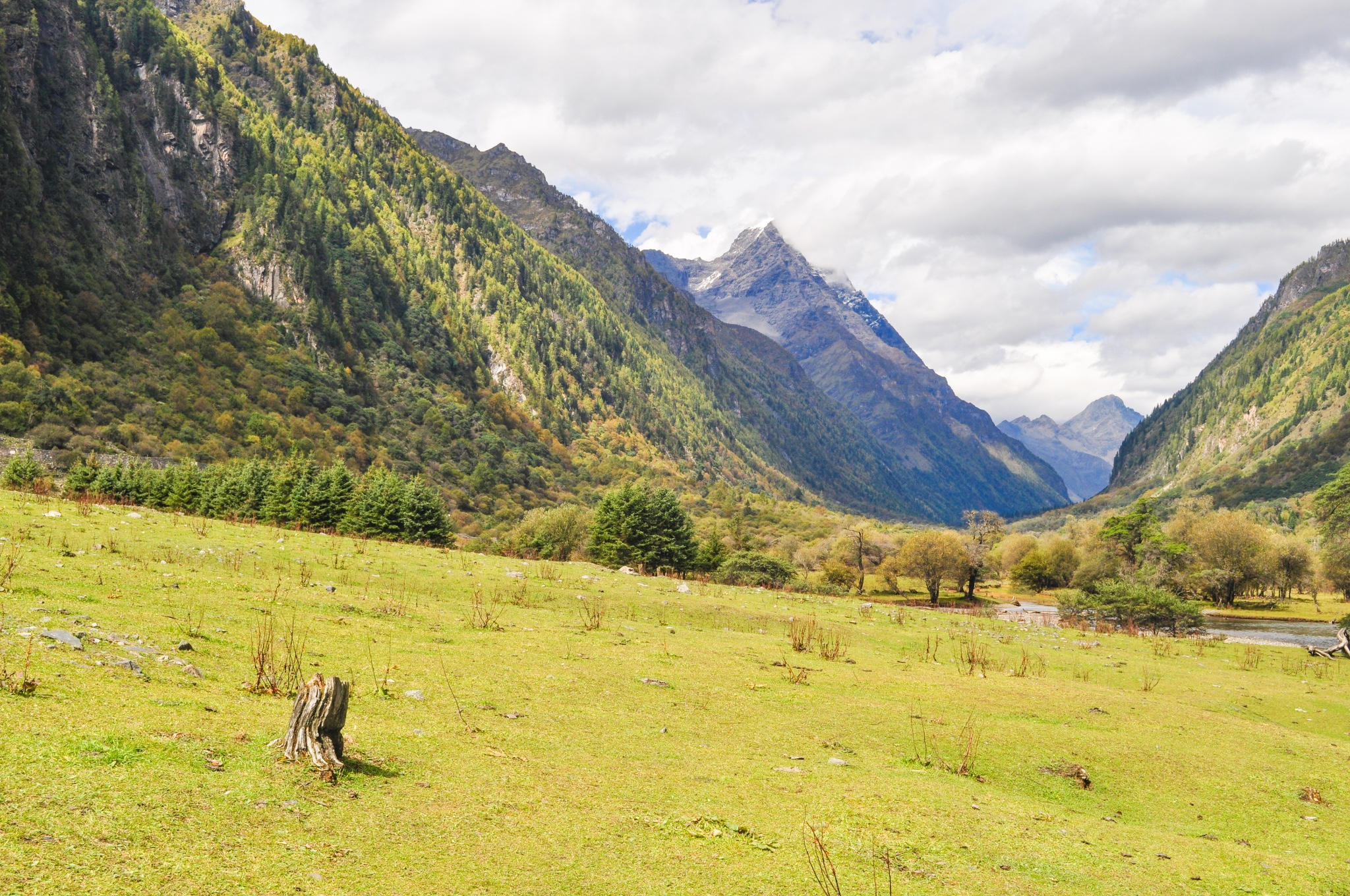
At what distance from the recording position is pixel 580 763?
11141 millimetres

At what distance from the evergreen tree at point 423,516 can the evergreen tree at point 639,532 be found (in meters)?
13.7

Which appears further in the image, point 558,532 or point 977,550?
point 977,550

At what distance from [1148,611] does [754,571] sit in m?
32.4

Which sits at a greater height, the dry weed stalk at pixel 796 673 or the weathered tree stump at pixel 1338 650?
the weathered tree stump at pixel 1338 650

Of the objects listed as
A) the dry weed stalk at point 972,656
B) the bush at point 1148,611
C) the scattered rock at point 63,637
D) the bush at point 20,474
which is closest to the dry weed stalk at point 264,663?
the scattered rock at point 63,637

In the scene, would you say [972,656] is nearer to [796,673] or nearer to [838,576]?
[796,673]

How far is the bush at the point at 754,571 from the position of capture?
71.0m

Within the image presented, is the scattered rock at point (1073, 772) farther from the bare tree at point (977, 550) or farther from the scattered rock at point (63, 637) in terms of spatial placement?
the bare tree at point (977, 550)

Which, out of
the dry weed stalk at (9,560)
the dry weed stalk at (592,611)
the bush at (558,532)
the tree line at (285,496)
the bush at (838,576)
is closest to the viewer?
the dry weed stalk at (9,560)

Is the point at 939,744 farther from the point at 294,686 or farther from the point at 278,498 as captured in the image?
the point at 278,498

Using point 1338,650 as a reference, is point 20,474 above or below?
above

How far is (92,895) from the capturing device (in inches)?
224

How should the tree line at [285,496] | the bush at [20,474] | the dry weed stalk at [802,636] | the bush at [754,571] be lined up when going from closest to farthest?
the dry weed stalk at [802,636]
the bush at [20,474]
the tree line at [285,496]
the bush at [754,571]

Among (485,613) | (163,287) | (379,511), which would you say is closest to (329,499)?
(379,511)
